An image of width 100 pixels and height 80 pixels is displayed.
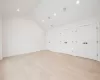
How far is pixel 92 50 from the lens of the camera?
4.66 metres

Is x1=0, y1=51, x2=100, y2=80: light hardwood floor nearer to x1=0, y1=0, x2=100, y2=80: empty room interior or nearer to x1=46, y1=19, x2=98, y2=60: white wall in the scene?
x1=0, y1=0, x2=100, y2=80: empty room interior

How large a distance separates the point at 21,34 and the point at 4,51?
5.84 feet

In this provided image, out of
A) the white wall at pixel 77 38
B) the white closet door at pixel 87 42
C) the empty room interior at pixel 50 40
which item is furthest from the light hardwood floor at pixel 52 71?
the white wall at pixel 77 38

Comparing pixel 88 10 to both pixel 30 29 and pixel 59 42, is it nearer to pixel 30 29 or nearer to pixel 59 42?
pixel 59 42

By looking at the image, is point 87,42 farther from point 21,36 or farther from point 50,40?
point 21,36

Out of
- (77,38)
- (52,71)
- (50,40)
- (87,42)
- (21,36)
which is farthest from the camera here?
(50,40)

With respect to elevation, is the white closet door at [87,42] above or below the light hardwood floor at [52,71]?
above

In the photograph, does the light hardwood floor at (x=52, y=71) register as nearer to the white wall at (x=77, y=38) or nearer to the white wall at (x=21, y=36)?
the white wall at (x=77, y=38)

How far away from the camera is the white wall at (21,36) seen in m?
6.33

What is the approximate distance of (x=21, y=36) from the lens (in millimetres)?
7117

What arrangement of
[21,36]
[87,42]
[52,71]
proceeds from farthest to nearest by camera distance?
[21,36] < [87,42] < [52,71]

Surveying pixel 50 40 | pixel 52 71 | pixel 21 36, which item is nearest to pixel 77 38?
pixel 52 71

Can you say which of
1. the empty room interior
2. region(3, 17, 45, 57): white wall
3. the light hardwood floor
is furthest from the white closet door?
region(3, 17, 45, 57): white wall

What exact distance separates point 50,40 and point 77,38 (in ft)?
10.5
